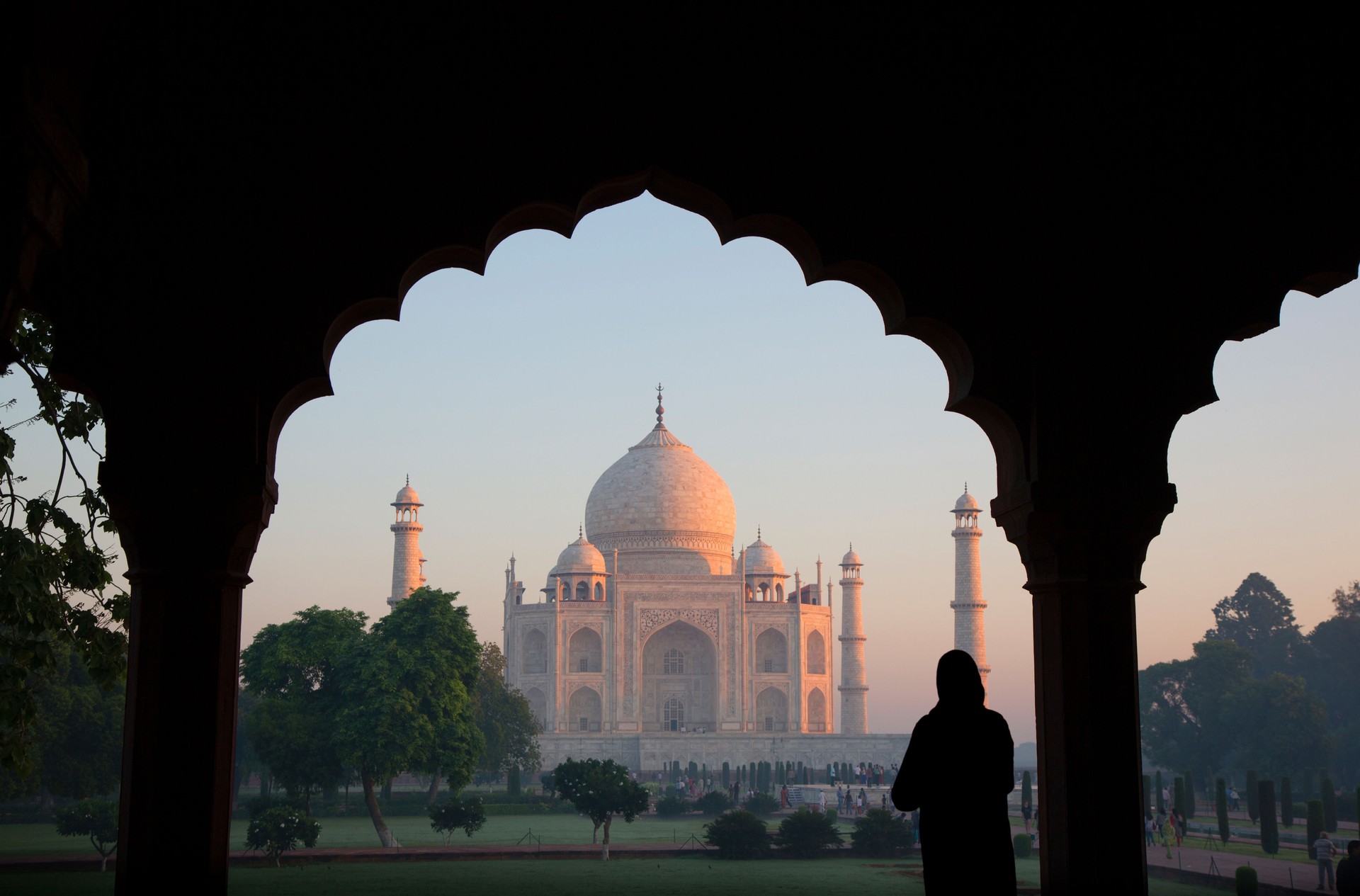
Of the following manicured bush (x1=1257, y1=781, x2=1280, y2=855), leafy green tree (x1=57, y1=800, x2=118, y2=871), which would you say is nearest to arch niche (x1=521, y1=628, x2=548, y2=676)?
leafy green tree (x1=57, y1=800, x2=118, y2=871)

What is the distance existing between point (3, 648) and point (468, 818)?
12472 mm

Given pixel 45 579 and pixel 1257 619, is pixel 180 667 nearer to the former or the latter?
pixel 45 579

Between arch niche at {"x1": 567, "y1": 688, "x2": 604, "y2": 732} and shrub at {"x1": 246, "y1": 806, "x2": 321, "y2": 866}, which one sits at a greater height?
arch niche at {"x1": 567, "y1": 688, "x2": 604, "y2": 732}

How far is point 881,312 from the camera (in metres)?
4.23

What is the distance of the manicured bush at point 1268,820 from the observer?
17.1 meters

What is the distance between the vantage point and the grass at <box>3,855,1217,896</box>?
12688 millimetres

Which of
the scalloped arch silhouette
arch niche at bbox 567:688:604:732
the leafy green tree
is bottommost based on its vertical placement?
the leafy green tree

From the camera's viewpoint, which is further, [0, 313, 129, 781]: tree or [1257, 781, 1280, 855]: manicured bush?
[1257, 781, 1280, 855]: manicured bush

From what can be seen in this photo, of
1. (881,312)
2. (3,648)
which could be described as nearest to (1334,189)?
(881,312)

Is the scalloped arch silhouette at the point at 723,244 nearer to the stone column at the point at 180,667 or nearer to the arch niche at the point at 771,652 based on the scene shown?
the stone column at the point at 180,667

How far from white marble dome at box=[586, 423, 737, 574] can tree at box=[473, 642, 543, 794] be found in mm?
10086

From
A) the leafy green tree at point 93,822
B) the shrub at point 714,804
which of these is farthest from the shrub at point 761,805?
the leafy green tree at point 93,822

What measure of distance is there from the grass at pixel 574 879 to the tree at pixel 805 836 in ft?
0.70

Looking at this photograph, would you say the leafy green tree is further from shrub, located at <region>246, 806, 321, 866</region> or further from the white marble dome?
the white marble dome
